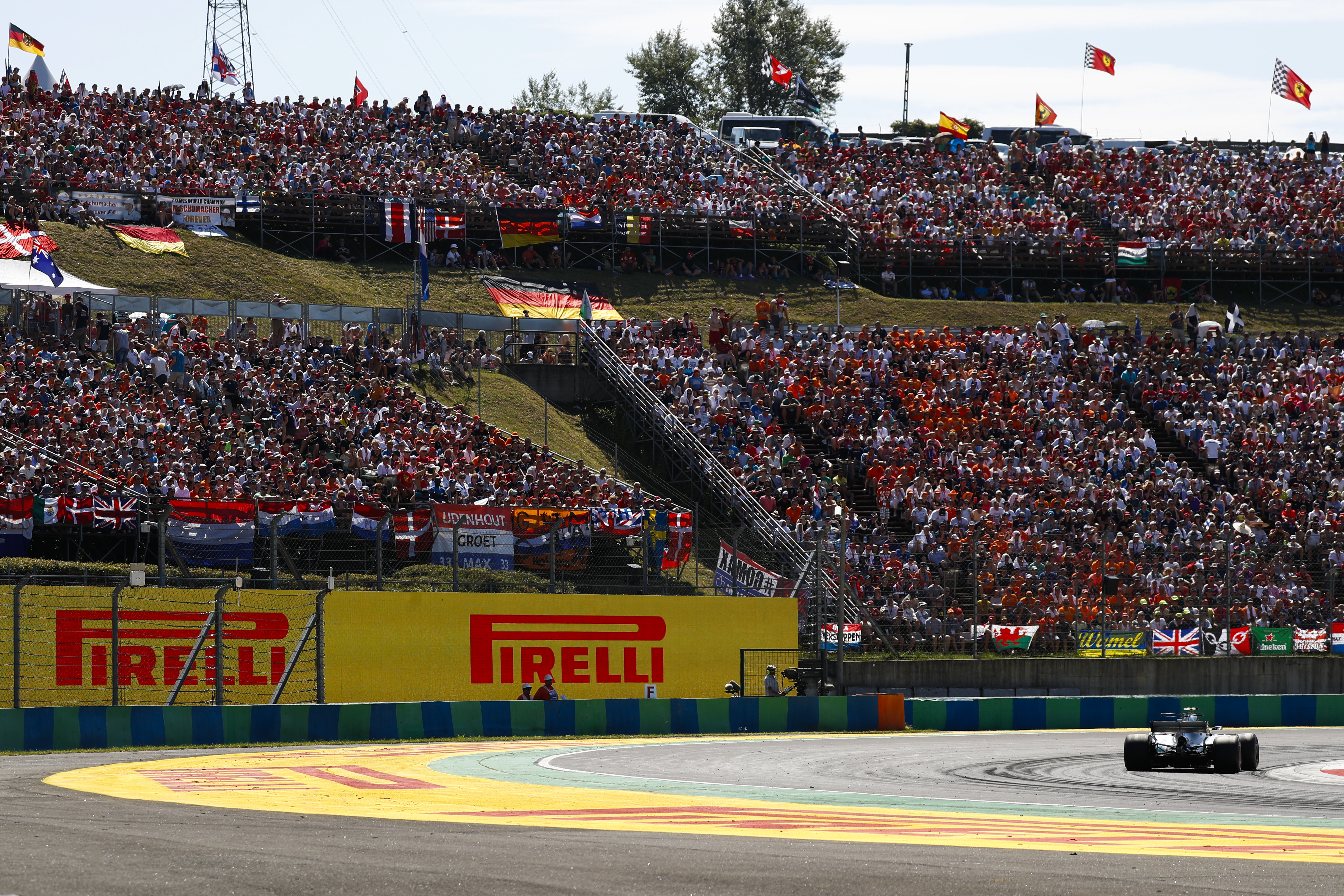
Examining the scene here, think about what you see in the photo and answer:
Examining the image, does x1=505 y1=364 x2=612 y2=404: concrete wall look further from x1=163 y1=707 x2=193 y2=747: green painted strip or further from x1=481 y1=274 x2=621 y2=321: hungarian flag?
x1=163 y1=707 x2=193 y2=747: green painted strip

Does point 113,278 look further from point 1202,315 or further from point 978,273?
point 1202,315

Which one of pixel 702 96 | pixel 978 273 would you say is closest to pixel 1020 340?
pixel 978 273

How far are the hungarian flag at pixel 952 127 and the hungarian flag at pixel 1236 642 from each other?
31.2m

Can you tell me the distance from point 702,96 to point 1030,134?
34699mm

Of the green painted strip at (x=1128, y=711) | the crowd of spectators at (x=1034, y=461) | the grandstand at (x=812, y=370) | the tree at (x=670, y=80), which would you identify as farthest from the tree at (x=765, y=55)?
the green painted strip at (x=1128, y=711)

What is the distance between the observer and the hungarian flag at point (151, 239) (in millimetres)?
40750

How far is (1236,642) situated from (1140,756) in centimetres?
1460

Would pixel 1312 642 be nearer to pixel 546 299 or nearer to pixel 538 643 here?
pixel 538 643

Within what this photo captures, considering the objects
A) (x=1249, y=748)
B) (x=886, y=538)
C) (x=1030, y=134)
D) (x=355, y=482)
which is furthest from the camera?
(x=1030, y=134)

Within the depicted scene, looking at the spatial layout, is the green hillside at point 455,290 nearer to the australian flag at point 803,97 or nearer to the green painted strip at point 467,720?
the australian flag at point 803,97

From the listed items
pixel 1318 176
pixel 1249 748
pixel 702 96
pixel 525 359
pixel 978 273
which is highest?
pixel 702 96

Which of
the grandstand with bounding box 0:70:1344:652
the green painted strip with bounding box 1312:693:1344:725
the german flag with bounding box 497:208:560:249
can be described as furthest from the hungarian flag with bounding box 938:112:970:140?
the green painted strip with bounding box 1312:693:1344:725

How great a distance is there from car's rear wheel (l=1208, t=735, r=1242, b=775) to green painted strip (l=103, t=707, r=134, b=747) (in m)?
12.3

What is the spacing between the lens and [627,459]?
118 feet
